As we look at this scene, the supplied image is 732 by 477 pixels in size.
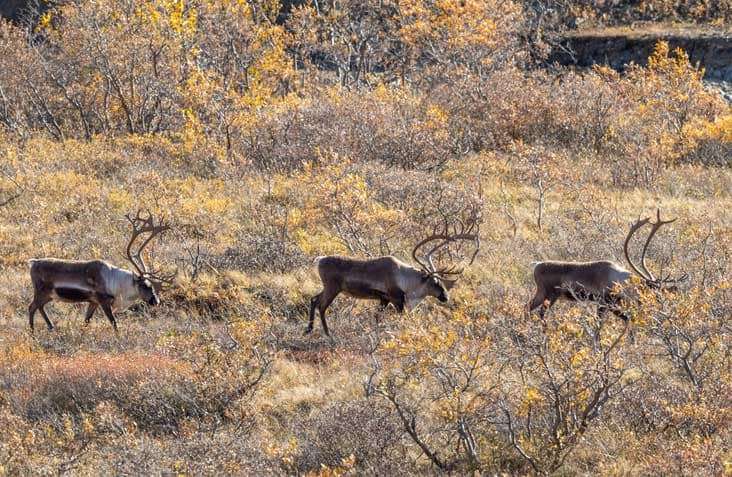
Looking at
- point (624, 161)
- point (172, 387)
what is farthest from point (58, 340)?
point (624, 161)

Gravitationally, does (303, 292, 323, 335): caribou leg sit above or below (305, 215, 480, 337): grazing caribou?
below

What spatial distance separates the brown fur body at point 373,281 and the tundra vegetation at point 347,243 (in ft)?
1.07

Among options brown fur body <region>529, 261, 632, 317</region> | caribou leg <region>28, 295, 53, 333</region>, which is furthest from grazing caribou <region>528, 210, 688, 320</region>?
caribou leg <region>28, 295, 53, 333</region>

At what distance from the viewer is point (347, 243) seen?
520 inches

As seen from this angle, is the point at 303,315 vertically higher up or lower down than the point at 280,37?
lower down

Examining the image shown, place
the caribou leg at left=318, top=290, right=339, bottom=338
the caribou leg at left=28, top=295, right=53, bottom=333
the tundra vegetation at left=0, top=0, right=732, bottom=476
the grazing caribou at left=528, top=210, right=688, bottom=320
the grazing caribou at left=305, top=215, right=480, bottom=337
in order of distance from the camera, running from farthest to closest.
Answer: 1. the caribou leg at left=28, top=295, right=53, bottom=333
2. the caribou leg at left=318, top=290, right=339, bottom=338
3. the grazing caribou at left=305, top=215, right=480, bottom=337
4. the grazing caribou at left=528, top=210, right=688, bottom=320
5. the tundra vegetation at left=0, top=0, right=732, bottom=476

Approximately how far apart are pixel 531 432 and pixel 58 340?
604 cm

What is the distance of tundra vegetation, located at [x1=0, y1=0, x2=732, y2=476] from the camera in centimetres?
814

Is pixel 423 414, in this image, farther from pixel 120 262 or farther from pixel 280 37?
pixel 280 37

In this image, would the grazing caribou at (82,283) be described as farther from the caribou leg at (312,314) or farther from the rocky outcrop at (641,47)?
the rocky outcrop at (641,47)

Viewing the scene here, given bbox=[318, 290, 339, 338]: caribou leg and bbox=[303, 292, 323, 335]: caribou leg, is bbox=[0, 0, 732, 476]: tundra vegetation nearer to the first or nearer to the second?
bbox=[303, 292, 323, 335]: caribou leg

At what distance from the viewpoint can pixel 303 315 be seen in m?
12.4

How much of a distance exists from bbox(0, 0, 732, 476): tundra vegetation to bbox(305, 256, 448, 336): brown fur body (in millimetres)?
325

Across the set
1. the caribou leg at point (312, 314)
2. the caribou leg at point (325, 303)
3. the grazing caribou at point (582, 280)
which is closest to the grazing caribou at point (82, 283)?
the caribou leg at point (312, 314)
